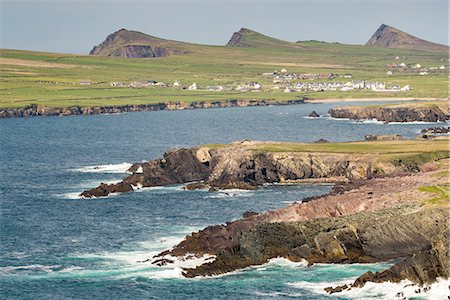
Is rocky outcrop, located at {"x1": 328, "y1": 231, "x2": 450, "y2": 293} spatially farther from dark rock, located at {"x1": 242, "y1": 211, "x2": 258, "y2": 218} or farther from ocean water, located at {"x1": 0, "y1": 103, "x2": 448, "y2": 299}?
dark rock, located at {"x1": 242, "y1": 211, "x2": 258, "y2": 218}

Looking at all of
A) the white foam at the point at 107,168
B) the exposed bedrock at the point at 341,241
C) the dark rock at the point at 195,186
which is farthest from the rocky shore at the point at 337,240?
the white foam at the point at 107,168

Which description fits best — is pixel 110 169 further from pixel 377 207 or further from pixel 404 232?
pixel 404 232

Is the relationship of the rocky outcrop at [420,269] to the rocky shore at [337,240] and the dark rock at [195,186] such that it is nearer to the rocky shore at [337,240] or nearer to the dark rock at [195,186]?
the rocky shore at [337,240]

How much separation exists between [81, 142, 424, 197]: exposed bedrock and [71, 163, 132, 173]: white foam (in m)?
11.4

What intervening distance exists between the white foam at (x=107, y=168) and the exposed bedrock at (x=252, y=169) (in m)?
11.4

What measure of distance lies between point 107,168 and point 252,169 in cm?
2779

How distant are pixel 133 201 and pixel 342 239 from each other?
40.2 m

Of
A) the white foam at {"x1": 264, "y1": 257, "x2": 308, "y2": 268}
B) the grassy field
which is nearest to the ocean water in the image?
the white foam at {"x1": 264, "y1": 257, "x2": 308, "y2": 268}

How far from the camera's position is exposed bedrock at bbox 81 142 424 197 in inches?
4739

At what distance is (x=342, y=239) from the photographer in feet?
250

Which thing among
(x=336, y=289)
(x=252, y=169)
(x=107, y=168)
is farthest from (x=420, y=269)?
(x=107, y=168)

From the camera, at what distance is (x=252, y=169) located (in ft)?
407

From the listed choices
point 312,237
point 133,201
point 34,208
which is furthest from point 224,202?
point 312,237

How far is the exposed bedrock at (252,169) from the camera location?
120375mm
